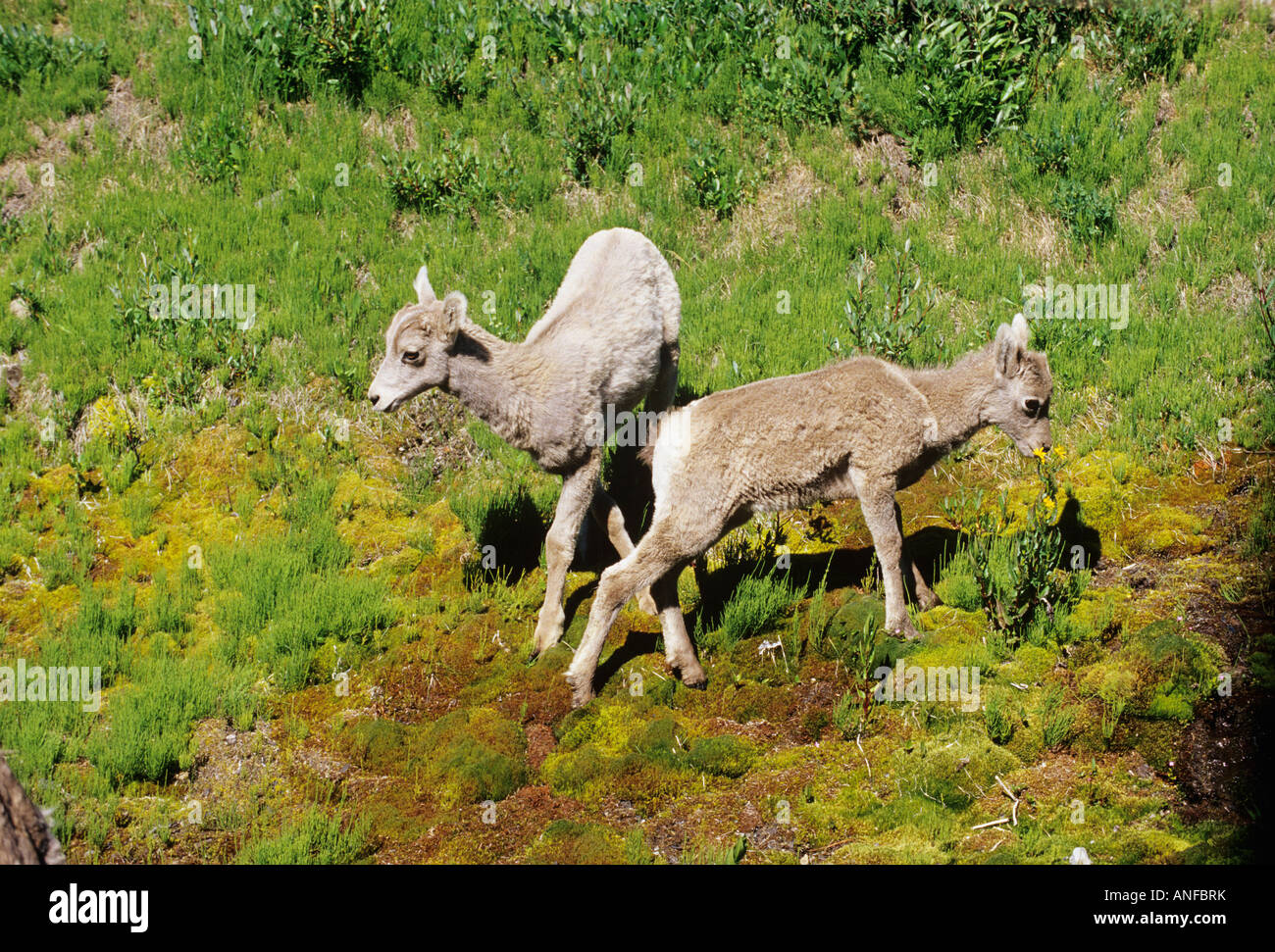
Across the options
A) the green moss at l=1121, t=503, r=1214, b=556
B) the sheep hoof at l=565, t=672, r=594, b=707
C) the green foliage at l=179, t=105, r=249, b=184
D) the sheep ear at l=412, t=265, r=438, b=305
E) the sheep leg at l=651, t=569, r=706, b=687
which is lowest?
the sheep hoof at l=565, t=672, r=594, b=707

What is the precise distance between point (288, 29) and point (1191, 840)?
14465 millimetres

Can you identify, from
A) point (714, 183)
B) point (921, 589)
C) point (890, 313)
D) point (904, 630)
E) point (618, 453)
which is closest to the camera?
point (904, 630)

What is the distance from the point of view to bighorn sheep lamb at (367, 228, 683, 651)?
8.58 m

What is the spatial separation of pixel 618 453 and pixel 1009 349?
3648 millimetres

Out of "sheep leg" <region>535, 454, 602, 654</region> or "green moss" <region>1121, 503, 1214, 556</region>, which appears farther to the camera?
"green moss" <region>1121, 503, 1214, 556</region>

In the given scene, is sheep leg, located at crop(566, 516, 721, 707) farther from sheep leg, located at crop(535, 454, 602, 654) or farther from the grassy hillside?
sheep leg, located at crop(535, 454, 602, 654)

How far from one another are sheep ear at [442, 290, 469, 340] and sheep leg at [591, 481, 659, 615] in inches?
69.5

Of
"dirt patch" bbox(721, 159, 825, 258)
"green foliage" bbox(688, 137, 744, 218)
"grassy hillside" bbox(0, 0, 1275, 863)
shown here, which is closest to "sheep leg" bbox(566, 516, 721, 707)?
"grassy hillside" bbox(0, 0, 1275, 863)

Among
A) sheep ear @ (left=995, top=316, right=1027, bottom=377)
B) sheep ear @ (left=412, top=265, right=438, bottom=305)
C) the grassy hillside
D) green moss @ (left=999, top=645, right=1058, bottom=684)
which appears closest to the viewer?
the grassy hillside

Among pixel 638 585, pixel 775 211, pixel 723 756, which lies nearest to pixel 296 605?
pixel 638 585

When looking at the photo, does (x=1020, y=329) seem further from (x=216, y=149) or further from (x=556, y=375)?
(x=216, y=149)

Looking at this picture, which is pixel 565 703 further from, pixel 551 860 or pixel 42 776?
pixel 42 776

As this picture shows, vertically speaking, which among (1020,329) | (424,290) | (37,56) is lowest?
(1020,329)

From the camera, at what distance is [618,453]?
1035 cm
